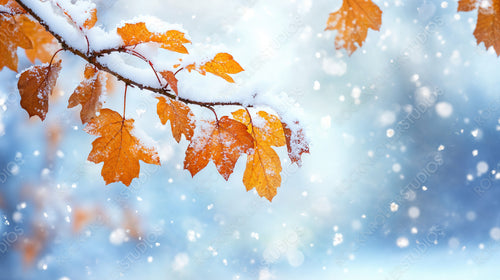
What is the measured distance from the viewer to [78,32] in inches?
20.4

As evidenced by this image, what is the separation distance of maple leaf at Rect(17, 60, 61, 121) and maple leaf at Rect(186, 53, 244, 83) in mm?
247

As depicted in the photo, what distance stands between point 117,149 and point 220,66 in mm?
288

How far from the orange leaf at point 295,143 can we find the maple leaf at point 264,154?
0.06 m

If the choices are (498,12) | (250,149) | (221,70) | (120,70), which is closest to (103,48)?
(120,70)

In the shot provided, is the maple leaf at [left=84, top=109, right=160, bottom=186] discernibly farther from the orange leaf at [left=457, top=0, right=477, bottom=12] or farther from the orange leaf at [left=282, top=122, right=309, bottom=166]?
the orange leaf at [left=457, top=0, right=477, bottom=12]

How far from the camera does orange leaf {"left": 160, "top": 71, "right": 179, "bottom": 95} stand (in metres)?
0.51

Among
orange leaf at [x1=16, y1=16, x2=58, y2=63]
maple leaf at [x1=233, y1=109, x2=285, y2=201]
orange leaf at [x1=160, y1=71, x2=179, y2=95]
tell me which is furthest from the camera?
orange leaf at [x1=16, y1=16, x2=58, y2=63]

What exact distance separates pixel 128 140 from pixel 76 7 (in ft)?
0.84

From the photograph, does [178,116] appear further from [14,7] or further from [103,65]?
[14,7]

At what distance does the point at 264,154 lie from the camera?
63 centimetres

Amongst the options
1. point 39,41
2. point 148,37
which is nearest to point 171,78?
point 148,37

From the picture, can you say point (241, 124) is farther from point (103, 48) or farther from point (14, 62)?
point (14, 62)

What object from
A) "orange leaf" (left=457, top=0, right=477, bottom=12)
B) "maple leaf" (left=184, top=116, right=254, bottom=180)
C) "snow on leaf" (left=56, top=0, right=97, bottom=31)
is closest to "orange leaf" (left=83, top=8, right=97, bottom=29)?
"snow on leaf" (left=56, top=0, right=97, bottom=31)

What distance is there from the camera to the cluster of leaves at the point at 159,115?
53 centimetres
